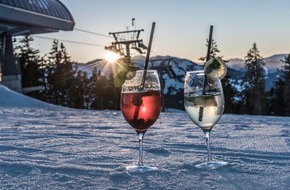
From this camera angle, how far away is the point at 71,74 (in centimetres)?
3594

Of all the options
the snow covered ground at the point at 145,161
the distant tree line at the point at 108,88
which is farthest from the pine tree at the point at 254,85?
the snow covered ground at the point at 145,161

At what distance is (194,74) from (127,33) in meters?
20.4

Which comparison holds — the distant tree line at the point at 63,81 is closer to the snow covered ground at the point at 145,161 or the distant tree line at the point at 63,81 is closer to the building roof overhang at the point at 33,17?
the building roof overhang at the point at 33,17

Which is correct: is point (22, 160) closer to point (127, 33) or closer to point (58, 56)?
point (127, 33)

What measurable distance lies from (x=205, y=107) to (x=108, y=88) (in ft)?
123

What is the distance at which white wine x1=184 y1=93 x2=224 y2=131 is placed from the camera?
4.06 feet

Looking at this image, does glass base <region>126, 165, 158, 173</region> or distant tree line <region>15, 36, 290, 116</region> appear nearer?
glass base <region>126, 165, 158, 173</region>

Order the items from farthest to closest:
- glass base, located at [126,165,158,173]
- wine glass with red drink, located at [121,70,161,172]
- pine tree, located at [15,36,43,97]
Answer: pine tree, located at [15,36,43,97]
wine glass with red drink, located at [121,70,161,172]
glass base, located at [126,165,158,173]

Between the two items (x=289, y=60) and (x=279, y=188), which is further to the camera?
(x=289, y=60)

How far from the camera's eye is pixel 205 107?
4.08ft

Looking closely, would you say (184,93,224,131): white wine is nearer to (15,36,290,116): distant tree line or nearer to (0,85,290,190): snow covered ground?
(0,85,290,190): snow covered ground

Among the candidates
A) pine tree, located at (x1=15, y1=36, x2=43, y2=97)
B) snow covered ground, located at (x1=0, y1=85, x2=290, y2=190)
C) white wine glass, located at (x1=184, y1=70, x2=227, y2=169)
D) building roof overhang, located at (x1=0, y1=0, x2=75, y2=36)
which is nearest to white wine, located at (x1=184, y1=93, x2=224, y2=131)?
white wine glass, located at (x1=184, y1=70, x2=227, y2=169)

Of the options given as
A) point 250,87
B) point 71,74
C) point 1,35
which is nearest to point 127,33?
point 1,35

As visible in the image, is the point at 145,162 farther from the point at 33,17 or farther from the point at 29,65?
the point at 29,65
